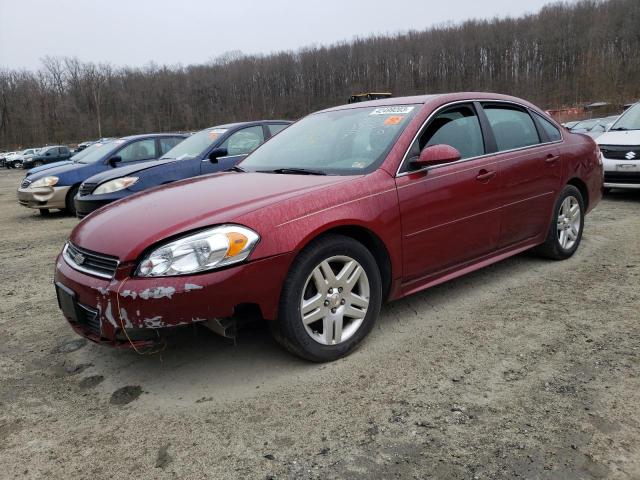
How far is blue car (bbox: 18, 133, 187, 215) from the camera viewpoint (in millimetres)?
9359

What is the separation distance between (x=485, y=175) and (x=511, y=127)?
0.78m

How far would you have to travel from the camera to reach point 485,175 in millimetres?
3777

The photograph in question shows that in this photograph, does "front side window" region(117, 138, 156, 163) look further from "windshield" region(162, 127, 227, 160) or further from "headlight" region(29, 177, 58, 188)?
"windshield" region(162, 127, 227, 160)

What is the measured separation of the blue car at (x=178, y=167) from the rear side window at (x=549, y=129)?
11.1 feet

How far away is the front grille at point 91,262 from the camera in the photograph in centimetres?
265

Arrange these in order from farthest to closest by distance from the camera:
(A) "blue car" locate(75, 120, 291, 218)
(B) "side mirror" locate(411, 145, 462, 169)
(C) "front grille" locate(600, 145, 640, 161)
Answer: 1. (C) "front grille" locate(600, 145, 640, 161)
2. (A) "blue car" locate(75, 120, 291, 218)
3. (B) "side mirror" locate(411, 145, 462, 169)

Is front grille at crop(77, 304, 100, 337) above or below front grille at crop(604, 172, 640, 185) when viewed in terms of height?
above

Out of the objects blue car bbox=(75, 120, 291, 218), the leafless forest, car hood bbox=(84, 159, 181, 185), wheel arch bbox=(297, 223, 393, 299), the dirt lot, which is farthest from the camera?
the leafless forest

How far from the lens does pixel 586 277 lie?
4309 mm

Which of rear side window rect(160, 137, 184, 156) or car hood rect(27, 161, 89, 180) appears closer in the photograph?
car hood rect(27, 161, 89, 180)

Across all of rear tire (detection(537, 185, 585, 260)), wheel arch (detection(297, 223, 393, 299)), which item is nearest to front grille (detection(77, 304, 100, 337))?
wheel arch (detection(297, 223, 393, 299))

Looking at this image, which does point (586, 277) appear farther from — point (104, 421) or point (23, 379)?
point (23, 379)

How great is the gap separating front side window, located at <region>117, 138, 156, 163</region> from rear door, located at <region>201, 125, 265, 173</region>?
9.30 feet

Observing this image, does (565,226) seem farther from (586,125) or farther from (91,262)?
(586,125)
